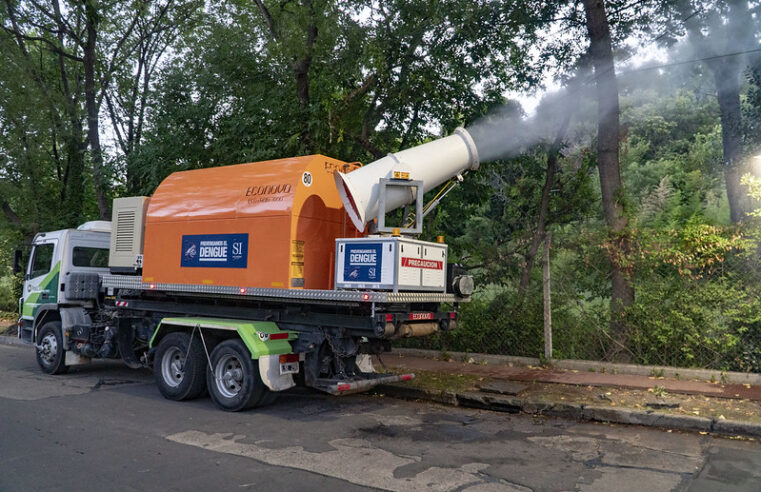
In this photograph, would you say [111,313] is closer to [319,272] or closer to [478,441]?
[319,272]

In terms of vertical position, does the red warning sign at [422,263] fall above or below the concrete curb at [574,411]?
above

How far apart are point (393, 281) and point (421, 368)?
12.8ft

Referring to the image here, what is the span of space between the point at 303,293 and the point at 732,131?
14696 millimetres

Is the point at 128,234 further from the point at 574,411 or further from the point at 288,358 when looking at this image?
the point at 574,411

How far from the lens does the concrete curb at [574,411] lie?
22.2 feet

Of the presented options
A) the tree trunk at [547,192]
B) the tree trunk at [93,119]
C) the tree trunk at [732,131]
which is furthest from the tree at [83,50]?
the tree trunk at [732,131]

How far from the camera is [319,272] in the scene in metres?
8.06

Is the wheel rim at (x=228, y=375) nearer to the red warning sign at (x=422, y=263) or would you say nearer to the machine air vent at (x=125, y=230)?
the red warning sign at (x=422, y=263)

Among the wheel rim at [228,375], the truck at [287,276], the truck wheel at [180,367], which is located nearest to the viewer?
the truck at [287,276]

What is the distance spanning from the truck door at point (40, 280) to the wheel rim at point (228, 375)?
15.6 ft

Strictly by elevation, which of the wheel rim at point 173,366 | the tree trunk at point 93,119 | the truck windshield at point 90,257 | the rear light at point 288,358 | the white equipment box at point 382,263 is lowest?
the wheel rim at point 173,366

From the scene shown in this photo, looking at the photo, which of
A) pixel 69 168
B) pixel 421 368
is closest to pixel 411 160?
pixel 421 368

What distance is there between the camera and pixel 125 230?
10.1 metres

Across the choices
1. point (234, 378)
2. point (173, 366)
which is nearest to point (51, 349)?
point (173, 366)
